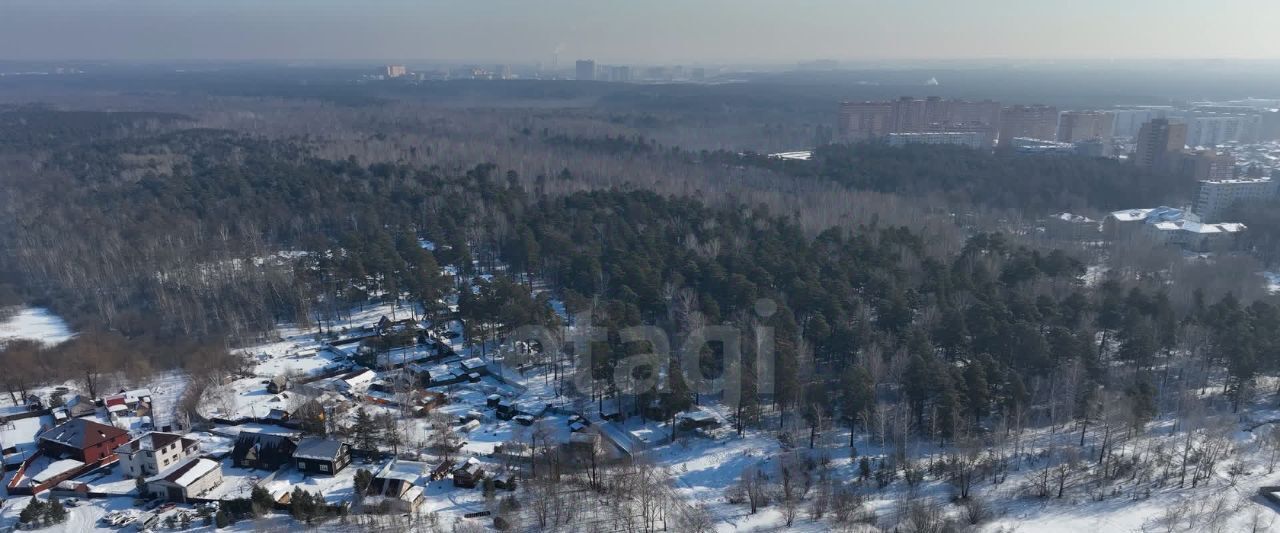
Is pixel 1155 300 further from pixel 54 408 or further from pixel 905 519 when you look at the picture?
pixel 54 408

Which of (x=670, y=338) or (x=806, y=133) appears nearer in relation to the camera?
→ (x=670, y=338)

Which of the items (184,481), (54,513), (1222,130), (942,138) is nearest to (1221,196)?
(942,138)

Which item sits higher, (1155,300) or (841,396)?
(1155,300)

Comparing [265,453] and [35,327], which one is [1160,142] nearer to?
[265,453]

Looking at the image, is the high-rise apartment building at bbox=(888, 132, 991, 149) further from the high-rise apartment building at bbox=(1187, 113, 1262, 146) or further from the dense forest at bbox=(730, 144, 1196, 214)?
the high-rise apartment building at bbox=(1187, 113, 1262, 146)

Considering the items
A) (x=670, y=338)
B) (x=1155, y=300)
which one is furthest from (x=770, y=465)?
(x=1155, y=300)

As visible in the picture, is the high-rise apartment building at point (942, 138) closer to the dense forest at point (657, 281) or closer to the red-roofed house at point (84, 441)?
the dense forest at point (657, 281)
